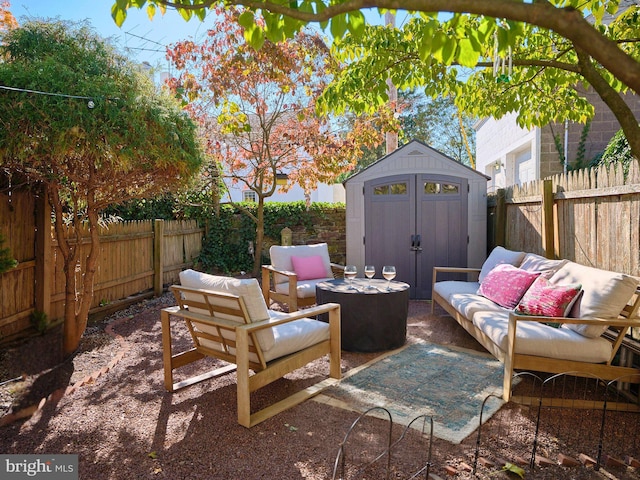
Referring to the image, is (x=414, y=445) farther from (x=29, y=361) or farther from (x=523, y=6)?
(x=29, y=361)

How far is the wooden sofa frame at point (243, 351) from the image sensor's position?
2.79 m

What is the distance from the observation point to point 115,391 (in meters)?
3.39

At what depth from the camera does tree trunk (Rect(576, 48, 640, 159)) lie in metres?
1.66

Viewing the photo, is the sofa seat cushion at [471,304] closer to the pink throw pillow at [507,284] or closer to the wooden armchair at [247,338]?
the pink throw pillow at [507,284]

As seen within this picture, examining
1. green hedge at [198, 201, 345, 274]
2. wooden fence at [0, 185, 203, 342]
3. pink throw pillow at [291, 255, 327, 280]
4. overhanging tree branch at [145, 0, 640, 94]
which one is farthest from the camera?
green hedge at [198, 201, 345, 274]

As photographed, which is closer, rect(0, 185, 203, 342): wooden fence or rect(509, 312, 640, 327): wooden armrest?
rect(509, 312, 640, 327): wooden armrest

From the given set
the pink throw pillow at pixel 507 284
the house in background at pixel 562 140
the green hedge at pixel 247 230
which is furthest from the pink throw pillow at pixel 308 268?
the house in background at pixel 562 140

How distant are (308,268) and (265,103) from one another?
343cm

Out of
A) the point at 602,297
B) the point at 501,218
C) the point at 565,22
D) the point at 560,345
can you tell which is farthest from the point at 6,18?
the point at 501,218

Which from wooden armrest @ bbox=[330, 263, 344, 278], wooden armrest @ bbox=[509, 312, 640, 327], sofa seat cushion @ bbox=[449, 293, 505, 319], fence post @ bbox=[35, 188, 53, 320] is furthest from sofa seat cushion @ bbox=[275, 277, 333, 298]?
wooden armrest @ bbox=[509, 312, 640, 327]

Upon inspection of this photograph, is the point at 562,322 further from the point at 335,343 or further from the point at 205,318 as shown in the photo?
the point at 205,318

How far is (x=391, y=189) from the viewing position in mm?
7258

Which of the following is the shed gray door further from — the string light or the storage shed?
the string light

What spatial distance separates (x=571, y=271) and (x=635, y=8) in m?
2.23
